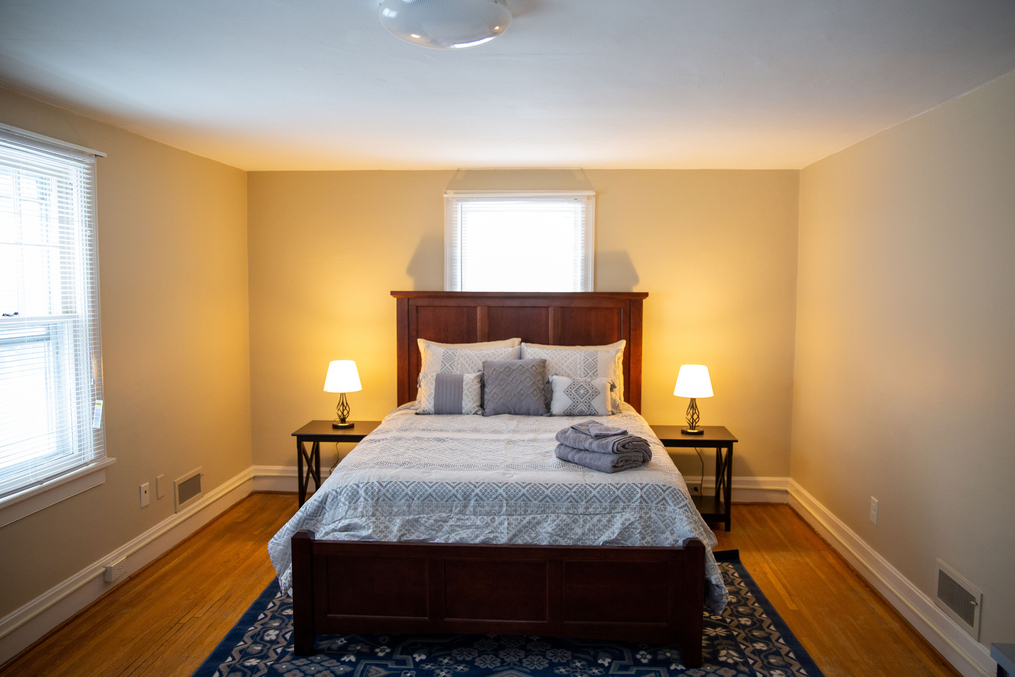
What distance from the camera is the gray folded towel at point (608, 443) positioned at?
8.90ft

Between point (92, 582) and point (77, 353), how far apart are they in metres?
1.10

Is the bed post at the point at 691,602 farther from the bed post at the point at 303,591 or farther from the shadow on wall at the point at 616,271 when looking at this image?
the shadow on wall at the point at 616,271

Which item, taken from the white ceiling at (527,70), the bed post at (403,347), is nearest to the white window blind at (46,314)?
the white ceiling at (527,70)

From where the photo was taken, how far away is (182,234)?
3.74 m

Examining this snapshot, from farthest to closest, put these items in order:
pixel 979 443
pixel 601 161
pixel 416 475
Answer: pixel 601 161 < pixel 416 475 < pixel 979 443

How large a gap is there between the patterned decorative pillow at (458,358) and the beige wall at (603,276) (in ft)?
1.94

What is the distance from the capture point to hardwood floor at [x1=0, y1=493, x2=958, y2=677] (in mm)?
2480

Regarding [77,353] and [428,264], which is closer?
[77,353]

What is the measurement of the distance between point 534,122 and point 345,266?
77.0 inches

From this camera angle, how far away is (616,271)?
439 cm

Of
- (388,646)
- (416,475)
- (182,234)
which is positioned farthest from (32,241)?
(388,646)

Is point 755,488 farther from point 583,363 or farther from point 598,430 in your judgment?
point 598,430

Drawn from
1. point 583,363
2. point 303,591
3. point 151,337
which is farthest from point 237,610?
point 583,363

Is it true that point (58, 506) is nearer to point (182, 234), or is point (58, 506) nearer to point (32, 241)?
point (32, 241)
